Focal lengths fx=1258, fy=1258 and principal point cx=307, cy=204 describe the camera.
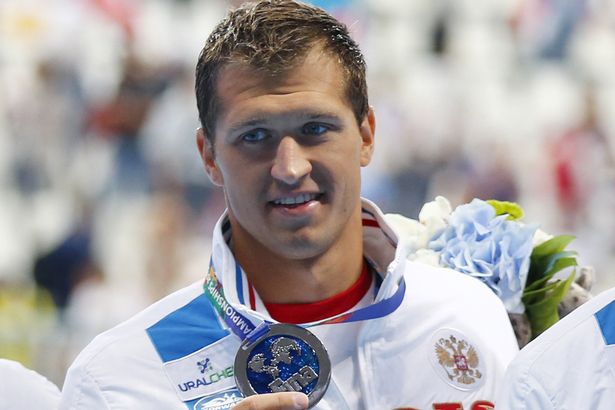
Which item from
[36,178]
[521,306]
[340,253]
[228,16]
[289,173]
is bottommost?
[36,178]

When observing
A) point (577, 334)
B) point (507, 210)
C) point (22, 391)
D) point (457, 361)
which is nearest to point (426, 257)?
point (507, 210)

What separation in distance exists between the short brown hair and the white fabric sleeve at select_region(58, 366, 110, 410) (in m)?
0.59

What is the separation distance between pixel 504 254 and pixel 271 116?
85 cm

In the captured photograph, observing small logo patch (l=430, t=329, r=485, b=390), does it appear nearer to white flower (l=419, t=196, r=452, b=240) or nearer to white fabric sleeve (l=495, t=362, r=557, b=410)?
white fabric sleeve (l=495, t=362, r=557, b=410)

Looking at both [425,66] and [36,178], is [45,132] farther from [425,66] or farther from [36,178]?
[425,66]

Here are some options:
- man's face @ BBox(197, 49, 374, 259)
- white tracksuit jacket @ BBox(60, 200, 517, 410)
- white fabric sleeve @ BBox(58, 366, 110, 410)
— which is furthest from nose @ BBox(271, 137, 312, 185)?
white fabric sleeve @ BBox(58, 366, 110, 410)

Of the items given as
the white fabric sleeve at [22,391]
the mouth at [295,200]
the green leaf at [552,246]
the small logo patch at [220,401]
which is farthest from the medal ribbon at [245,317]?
the green leaf at [552,246]

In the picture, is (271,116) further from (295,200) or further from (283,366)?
(283,366)

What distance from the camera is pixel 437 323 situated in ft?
9.20

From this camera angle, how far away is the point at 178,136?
8320 mm

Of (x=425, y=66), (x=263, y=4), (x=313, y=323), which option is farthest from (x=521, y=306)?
(x=425, y=66)

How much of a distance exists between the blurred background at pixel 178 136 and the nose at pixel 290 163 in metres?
4.67

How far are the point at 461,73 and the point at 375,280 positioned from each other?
262 inches

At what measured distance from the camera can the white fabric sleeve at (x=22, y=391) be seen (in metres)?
2.97
